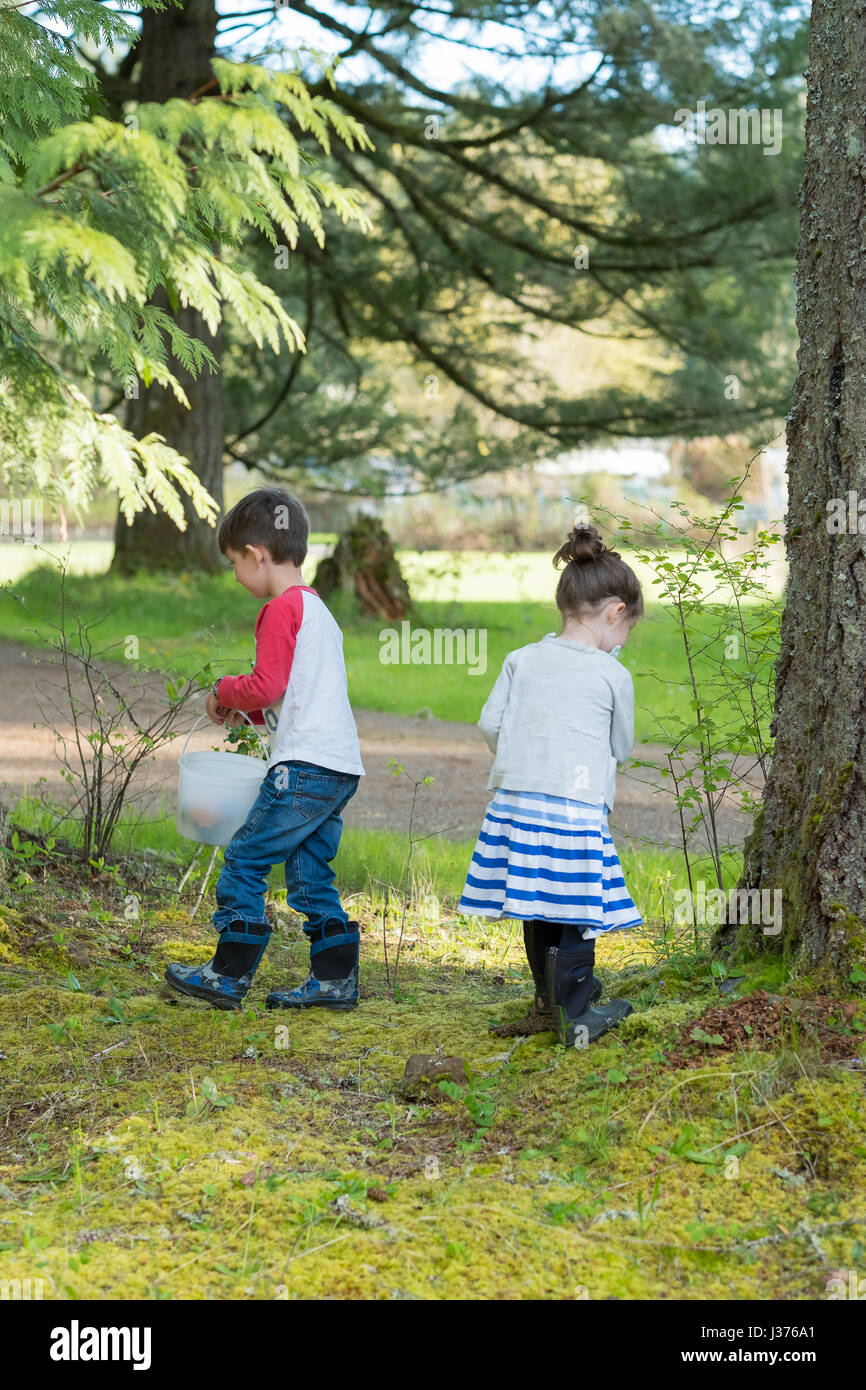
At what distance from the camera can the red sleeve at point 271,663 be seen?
136 inches

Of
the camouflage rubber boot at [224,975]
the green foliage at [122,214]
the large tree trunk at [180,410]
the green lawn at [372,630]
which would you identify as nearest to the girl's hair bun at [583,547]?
the green foliage at [122,214]

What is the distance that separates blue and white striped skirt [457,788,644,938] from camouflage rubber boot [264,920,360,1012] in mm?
634

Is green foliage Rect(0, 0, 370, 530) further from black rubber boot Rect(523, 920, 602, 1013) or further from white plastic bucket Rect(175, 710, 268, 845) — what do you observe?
black rubber boot Rect(523, 920, 602, 1013)

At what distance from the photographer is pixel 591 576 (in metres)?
3.13

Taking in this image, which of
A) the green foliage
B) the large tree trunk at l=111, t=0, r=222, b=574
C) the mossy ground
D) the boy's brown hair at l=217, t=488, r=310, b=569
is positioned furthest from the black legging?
the large tree trunk at l=111, t=0, r=222, b=574

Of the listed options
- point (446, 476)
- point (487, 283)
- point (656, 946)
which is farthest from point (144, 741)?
point (446, 476)

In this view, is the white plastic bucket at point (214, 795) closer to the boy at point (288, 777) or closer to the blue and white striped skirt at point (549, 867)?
the boy at point (288, 777)

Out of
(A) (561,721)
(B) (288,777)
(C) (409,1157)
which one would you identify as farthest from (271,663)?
(C) (409,1157)

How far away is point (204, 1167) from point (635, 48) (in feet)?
32.8

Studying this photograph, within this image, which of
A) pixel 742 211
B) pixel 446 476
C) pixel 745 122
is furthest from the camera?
pixel 446 476

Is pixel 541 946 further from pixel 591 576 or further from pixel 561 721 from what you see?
pixel 591 576

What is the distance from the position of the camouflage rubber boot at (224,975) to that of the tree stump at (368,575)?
8856 millimetres
